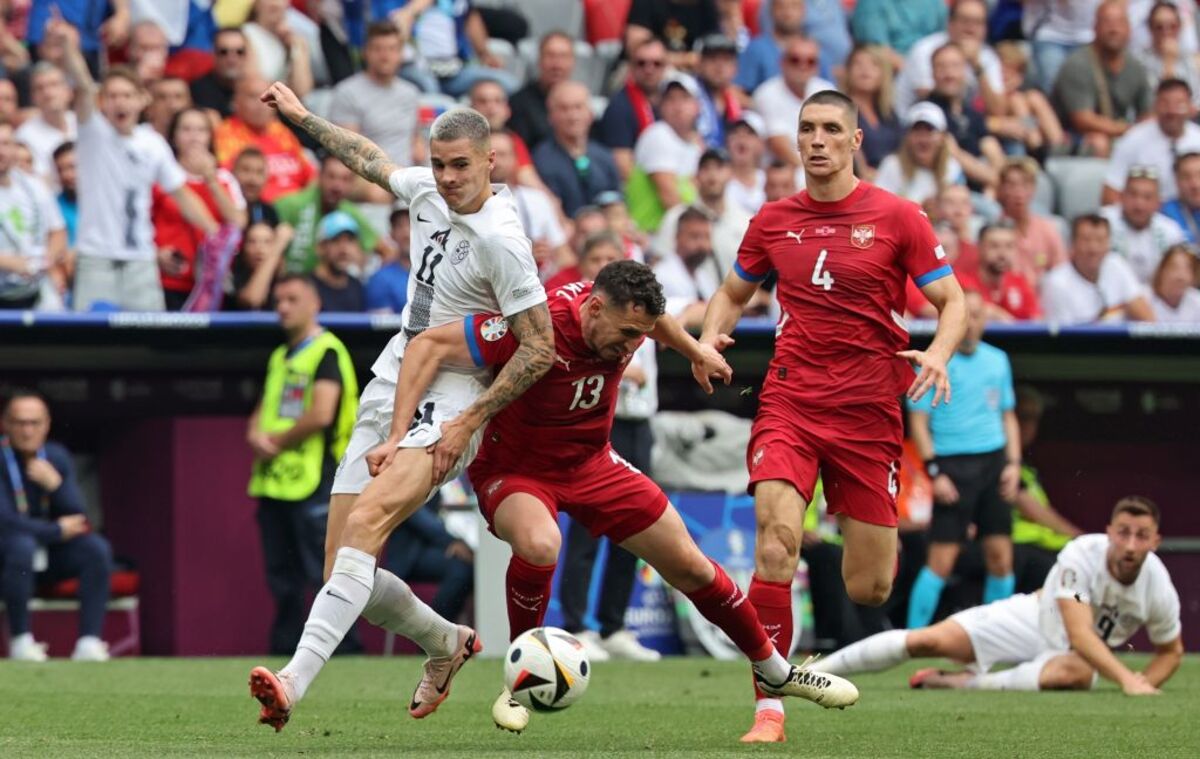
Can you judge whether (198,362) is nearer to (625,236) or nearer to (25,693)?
(625,236)

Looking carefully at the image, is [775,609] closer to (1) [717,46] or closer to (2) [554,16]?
(1) [717,46]

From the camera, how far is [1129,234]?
16516 mm

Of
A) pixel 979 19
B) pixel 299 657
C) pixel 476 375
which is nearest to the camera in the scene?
pixel 299 657

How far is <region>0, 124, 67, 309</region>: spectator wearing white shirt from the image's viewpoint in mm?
13117

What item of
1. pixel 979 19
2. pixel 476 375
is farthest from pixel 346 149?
pixel 979 19

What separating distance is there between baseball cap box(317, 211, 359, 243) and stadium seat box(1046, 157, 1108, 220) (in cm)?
676

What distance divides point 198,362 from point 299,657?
6.94 meters

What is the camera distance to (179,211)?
13.9 metres

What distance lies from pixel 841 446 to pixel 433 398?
5.69 ft

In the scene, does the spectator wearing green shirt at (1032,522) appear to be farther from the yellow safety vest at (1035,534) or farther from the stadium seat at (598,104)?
the stadium seat at (598,104)

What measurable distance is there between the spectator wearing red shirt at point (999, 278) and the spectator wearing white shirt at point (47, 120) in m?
6.32

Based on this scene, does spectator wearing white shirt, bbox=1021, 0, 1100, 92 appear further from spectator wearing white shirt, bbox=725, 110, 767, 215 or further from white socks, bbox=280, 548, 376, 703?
white socks, bbox=280, 548, 376, 703

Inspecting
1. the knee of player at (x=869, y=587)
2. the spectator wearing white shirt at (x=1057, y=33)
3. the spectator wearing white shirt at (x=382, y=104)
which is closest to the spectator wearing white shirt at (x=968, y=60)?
the spectator wearing white shirt at (x=1057, y=33)

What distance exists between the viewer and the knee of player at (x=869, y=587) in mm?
8742
